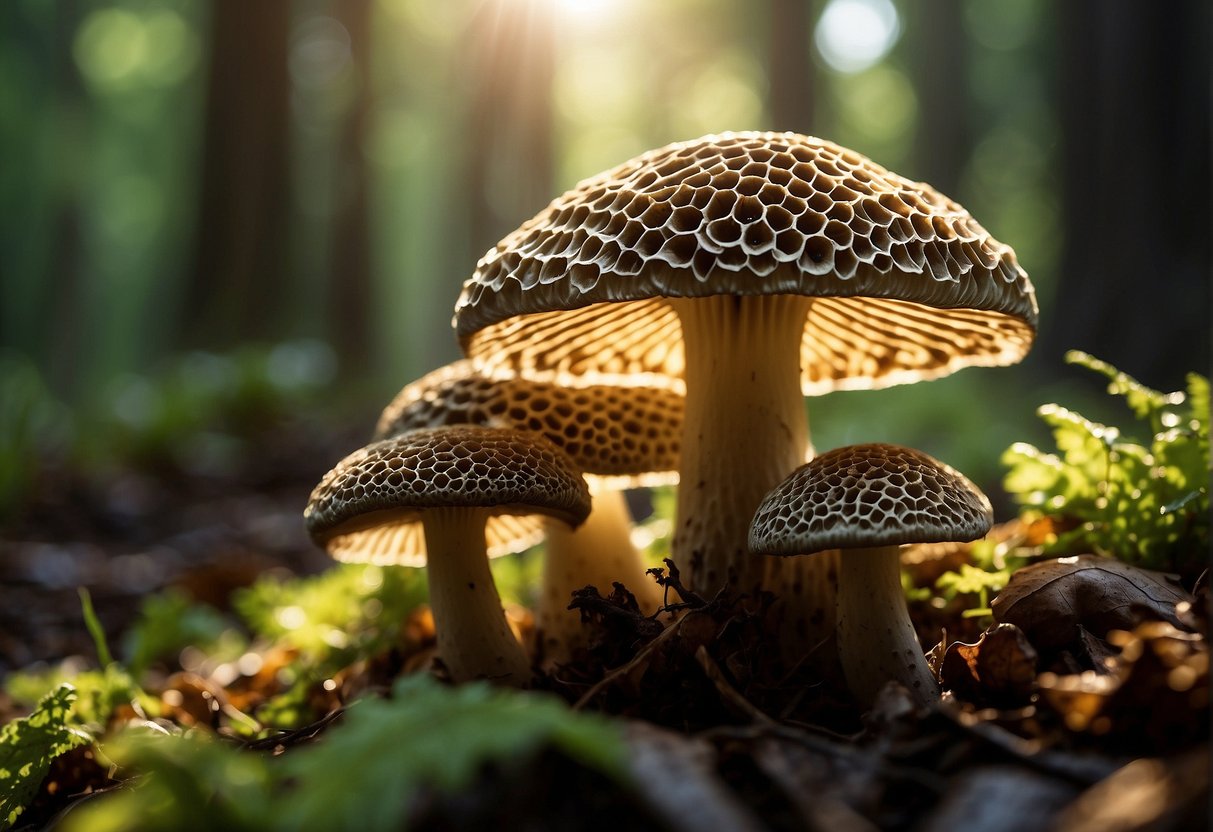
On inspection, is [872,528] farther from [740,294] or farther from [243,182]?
[243,182]

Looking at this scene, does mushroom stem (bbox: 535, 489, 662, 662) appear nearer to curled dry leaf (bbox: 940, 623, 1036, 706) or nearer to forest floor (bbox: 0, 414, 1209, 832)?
forest floor (bbox: 0, 414, 1209, 832)

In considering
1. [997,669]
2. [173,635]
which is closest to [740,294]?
[997,669]

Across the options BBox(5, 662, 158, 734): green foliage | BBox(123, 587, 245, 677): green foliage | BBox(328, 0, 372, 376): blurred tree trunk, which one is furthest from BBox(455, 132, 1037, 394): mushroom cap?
BBox(328, 0, 372, 376): blurred tree trunk

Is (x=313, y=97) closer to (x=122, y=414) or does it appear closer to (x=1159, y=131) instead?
(x=122, y=414)

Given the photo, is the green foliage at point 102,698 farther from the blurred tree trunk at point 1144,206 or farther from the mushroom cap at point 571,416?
the blurred tree trunk at point 1144,206

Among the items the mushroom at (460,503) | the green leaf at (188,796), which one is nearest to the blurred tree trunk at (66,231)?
the mushroom at (460,503)

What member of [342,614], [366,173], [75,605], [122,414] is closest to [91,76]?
[366,173]
